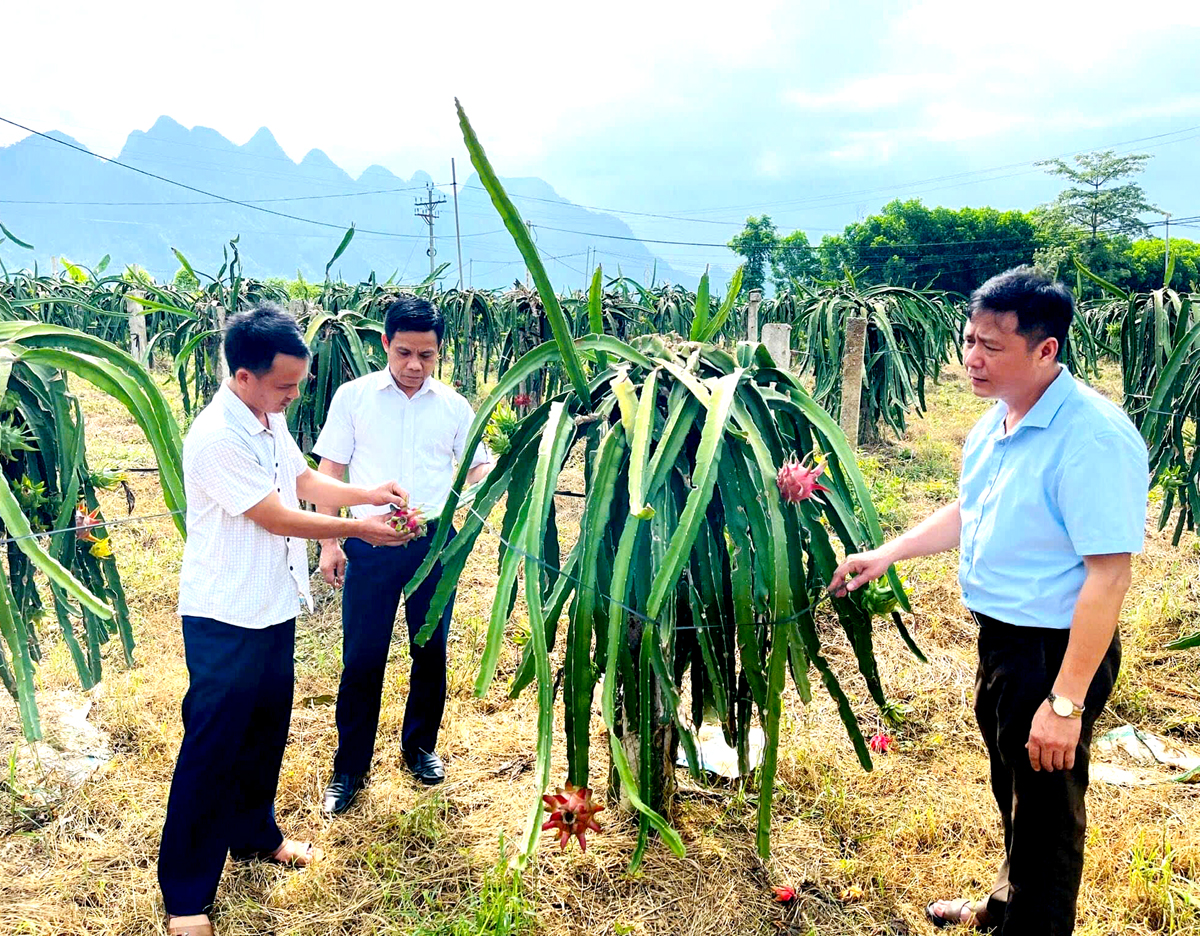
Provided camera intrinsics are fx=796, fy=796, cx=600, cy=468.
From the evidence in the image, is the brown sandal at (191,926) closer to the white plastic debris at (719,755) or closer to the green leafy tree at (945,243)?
the white plastic debris at (719,755)

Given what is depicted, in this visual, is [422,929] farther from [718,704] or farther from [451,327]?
[451,327]

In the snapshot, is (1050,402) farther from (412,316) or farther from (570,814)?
(412,316)

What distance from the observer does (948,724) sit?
2.82 meters

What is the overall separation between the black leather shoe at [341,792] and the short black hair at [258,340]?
130cm

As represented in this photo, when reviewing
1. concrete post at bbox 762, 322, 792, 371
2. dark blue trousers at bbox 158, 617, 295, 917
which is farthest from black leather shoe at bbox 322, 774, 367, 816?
concrete post at bbox 762, 322, 792, 371

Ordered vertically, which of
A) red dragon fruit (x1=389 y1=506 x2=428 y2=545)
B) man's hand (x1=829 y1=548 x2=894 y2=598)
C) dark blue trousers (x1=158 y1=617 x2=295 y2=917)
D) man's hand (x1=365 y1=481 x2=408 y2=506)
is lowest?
dark blue trousers (x1=158 y1=617 x2=295 y2=917)

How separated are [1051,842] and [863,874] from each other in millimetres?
547

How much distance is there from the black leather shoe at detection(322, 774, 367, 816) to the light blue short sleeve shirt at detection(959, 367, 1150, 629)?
1830mm

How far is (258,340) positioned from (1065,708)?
1.84m

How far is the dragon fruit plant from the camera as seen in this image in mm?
1474

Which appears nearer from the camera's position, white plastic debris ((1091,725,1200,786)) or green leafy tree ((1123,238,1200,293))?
white plastic debris ((1091,725,1200,786))

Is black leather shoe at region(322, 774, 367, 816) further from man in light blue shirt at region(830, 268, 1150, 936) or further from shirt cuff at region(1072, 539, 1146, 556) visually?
shirt cuff at region(1072, 539, 1146, 556)

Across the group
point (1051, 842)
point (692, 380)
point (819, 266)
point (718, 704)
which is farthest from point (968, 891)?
point (819, 266)

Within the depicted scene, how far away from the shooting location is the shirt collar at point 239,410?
6.04 feet
